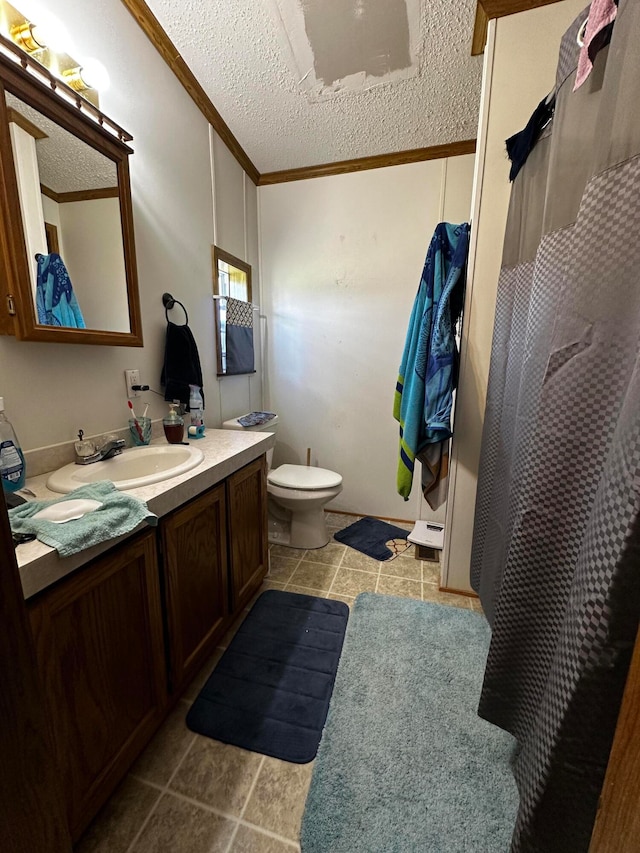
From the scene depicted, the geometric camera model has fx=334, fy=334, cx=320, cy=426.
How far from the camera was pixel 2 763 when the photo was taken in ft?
1.37

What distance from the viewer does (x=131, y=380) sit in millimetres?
1414

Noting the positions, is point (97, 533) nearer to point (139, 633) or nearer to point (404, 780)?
point (139, 633)

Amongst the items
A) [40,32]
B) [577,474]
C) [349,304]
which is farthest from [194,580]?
[349,304]

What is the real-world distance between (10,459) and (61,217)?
768 millimetres

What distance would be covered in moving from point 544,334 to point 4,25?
169 centimetres

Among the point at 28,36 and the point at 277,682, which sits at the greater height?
the point at 28,36

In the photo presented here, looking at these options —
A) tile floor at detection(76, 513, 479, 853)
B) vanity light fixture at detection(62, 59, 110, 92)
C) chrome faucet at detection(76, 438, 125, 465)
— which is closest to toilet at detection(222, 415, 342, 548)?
chrome faucet at detection(76, 438, 125, 465)

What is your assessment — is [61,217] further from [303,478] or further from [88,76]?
[303,478]

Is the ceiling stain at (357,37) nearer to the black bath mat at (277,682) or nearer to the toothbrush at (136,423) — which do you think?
the toothbrush at (136,423)

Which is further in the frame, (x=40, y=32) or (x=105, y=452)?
(x=105, y=452)

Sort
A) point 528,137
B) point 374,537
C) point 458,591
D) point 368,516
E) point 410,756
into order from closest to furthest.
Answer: point 410,756
point 528,137
point 458,591
point 374,537
point 368,516

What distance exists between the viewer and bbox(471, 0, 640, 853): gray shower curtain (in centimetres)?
50

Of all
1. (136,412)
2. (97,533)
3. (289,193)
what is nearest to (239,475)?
(136,412)

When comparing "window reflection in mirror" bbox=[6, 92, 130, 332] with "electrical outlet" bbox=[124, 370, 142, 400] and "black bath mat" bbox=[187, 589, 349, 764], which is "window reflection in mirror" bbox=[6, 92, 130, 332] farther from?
"black bath mat" bbox=[187, 589, 349, 764]
